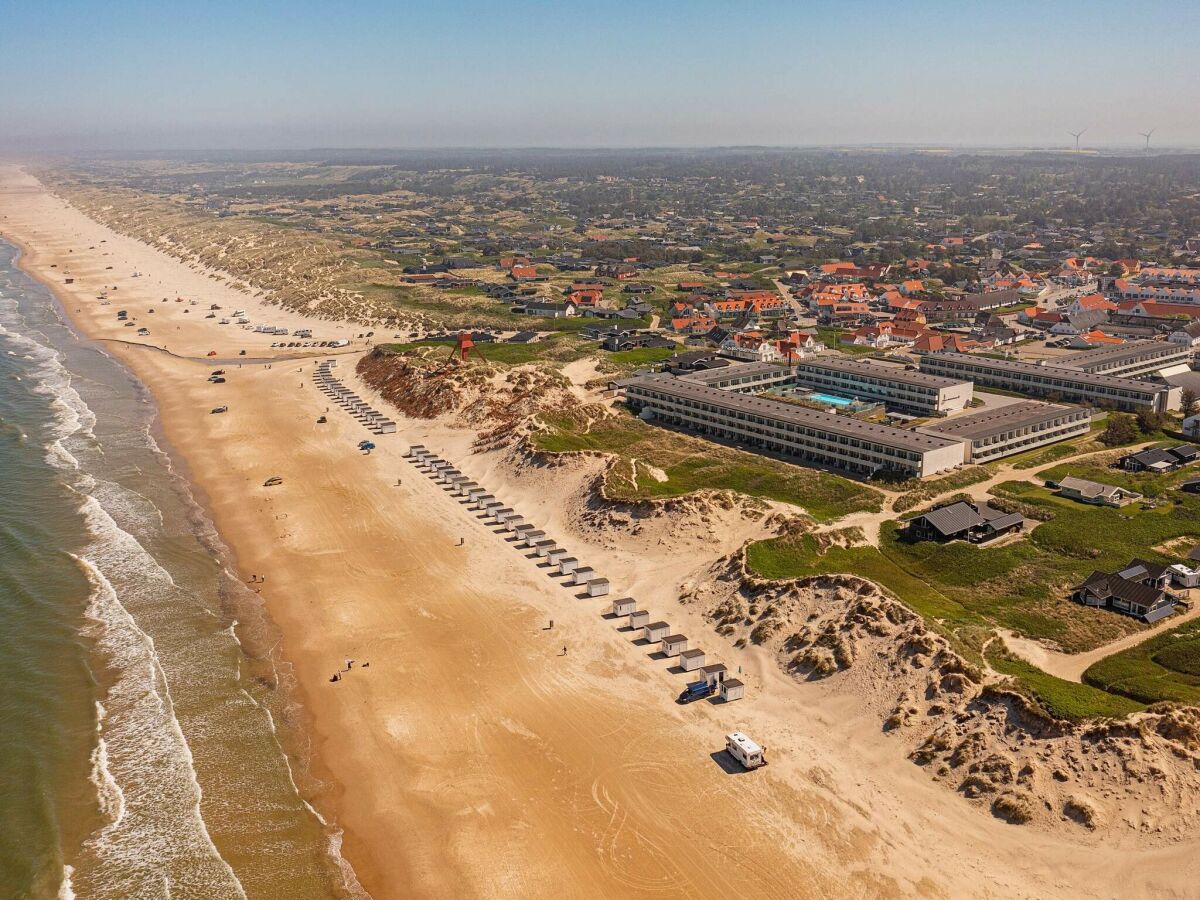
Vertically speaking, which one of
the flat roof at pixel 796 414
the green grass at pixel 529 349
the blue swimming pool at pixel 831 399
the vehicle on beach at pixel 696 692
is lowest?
the vehicle on beach at pixel 696 692

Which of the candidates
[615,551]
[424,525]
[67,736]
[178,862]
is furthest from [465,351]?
[178,862]

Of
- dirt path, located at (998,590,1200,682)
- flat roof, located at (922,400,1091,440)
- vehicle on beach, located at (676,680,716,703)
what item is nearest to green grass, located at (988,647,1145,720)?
dirt path, located at (998,590,1200,682)

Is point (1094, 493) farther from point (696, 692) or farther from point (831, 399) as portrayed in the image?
point (696, 692)

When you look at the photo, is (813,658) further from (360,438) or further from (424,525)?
(360,438)

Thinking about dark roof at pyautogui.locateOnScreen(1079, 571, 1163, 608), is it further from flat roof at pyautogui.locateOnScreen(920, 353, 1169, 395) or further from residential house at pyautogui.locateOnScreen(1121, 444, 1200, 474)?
flat roof at pyautogui.locateOnScreen(920, 353, 1169, 395)

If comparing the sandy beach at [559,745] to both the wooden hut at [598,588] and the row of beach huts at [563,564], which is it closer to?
the wooden hut at [598,588]

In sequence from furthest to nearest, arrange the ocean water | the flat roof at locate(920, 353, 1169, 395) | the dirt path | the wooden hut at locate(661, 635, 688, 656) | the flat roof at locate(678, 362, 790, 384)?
the flat roof at locate(678, 362, 790, 384), the flat roof at locate(920, 353, 1169, 395), the wooden hut at locate(661, 635, 688, 656), the dirt path, the ocean water

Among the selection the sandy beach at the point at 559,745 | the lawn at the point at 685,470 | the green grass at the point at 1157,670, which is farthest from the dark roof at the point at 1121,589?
the sandy beach at the point at 559,745
